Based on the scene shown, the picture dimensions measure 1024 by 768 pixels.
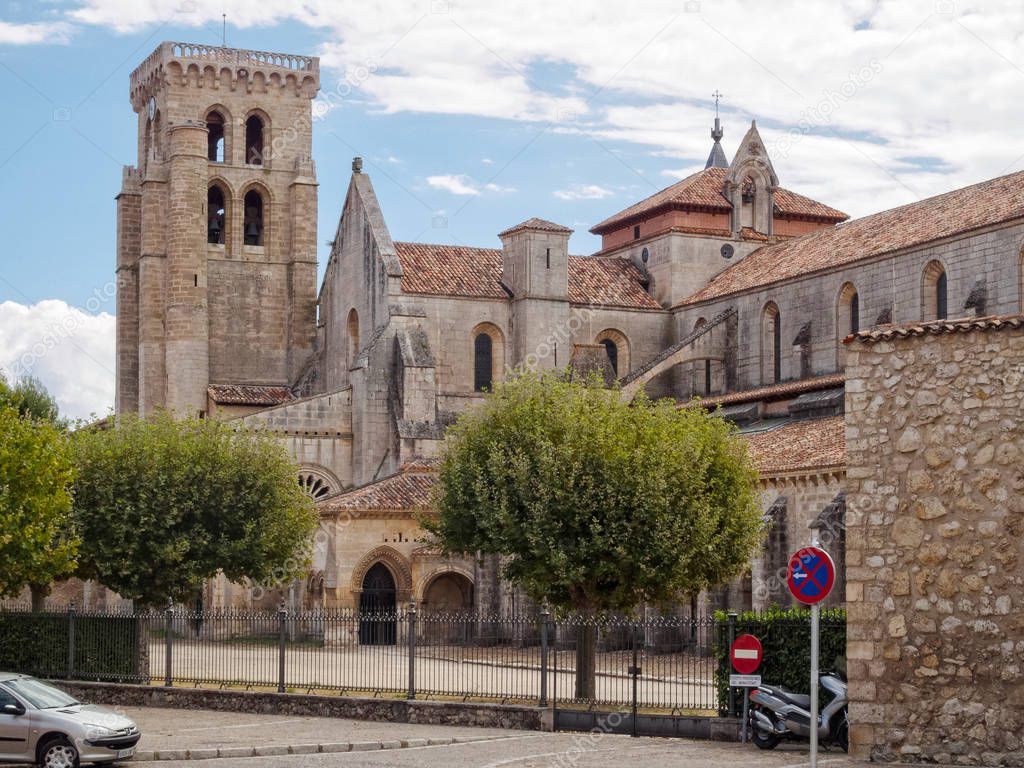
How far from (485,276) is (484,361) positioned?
2.98 metres

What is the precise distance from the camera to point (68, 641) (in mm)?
33031

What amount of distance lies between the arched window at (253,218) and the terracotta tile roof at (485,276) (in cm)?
761

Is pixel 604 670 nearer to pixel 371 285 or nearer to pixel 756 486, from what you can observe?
pixel 756 486

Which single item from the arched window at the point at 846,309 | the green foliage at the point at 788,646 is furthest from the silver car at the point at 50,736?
the arched window at the point at 846,309

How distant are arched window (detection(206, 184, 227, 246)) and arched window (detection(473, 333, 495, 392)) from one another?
1198cm

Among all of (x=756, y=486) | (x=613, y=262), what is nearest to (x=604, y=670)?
(x=756, y=486)

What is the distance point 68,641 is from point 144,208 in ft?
107

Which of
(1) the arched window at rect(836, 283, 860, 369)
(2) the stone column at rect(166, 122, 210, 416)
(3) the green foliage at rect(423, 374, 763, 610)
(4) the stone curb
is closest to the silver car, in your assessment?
(4) the stone curb

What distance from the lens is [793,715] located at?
23078 millimetres

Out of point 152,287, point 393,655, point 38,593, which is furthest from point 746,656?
point 152,287

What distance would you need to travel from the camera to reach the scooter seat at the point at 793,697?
23.3 metres

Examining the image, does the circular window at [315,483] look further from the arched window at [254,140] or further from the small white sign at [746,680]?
the small white sign at [746,680]

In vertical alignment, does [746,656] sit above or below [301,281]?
below

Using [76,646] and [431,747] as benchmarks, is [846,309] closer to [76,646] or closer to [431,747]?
[76,646]
